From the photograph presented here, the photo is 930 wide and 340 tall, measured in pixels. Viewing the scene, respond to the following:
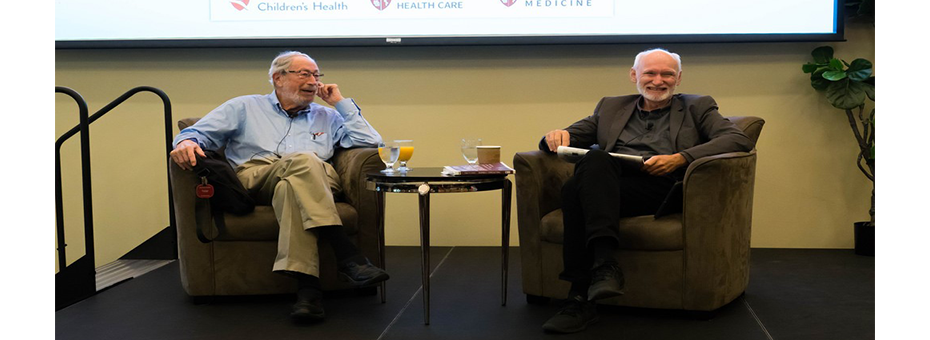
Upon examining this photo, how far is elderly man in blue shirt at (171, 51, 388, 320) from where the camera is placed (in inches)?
107

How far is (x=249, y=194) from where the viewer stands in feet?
9.73

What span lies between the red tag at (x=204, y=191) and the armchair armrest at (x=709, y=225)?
5.40 feet

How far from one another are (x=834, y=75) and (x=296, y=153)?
8.27 ft

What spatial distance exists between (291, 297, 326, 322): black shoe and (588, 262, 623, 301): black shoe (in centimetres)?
91

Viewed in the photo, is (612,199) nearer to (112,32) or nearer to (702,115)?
(702,115)

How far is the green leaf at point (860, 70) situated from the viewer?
369 centimetres

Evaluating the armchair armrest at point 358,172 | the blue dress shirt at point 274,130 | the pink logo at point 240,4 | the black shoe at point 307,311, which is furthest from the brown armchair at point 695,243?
the pink logo at point 240,4

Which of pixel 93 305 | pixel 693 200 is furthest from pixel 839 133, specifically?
pixel 93 305

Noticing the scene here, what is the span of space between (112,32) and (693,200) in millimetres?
3070

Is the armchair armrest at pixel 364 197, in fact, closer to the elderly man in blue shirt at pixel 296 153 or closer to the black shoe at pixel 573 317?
the elderly man in blue shirt at pixel 296 153

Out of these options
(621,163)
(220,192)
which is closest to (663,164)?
(621,163)

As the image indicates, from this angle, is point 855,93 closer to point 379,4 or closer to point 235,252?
point 379,4

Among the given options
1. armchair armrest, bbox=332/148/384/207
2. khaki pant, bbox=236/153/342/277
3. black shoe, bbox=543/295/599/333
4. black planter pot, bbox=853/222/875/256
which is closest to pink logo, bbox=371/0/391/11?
armchair armrest, bbox=332/148/384/207

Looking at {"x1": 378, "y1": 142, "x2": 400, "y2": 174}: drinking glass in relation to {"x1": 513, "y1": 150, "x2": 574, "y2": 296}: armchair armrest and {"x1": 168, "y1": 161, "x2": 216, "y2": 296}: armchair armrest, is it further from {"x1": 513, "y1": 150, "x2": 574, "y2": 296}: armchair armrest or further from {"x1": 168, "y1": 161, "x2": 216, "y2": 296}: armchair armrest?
{"x1": 168, "y1": 161, "x2": 216, "y2": 296}: armchair armrest
